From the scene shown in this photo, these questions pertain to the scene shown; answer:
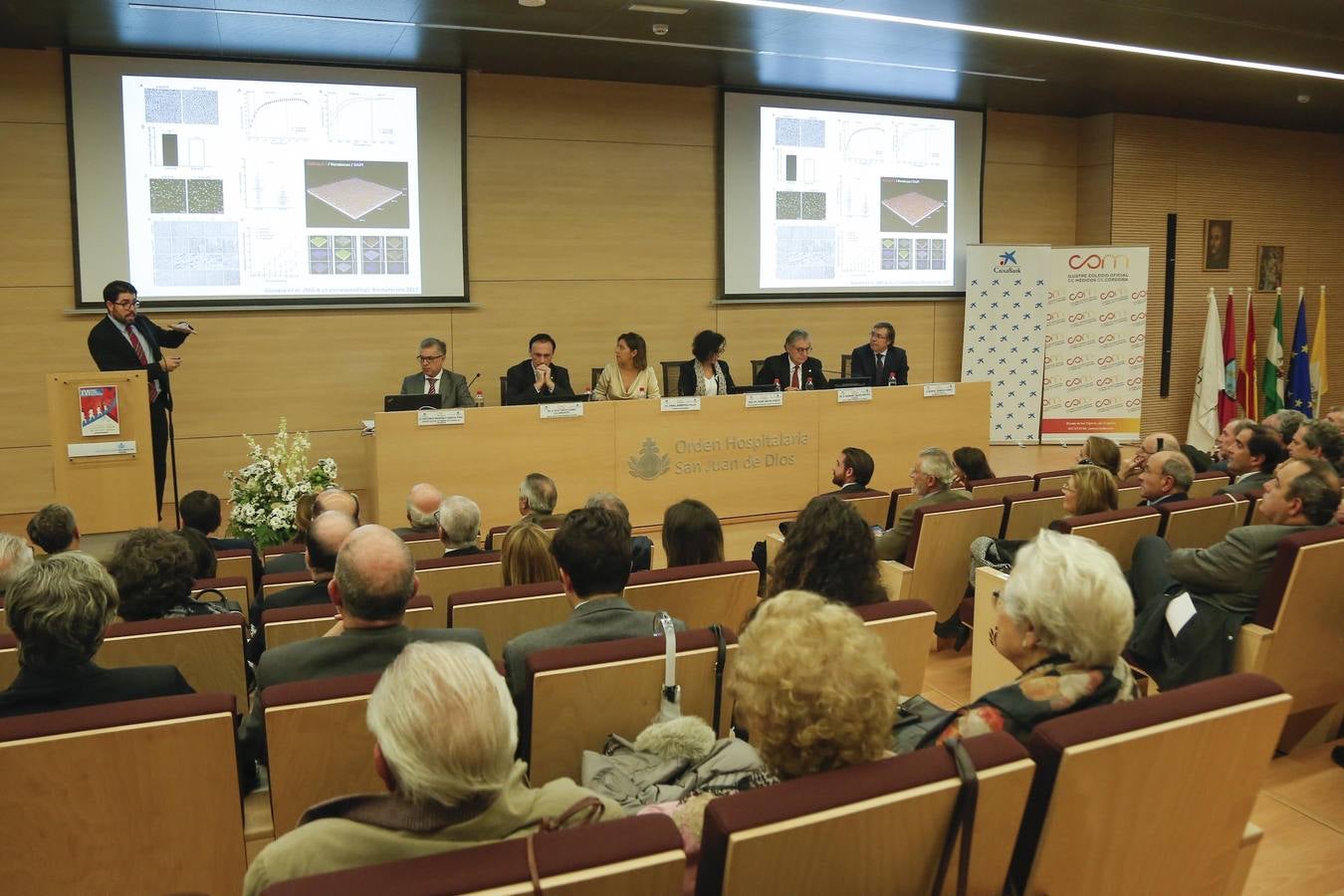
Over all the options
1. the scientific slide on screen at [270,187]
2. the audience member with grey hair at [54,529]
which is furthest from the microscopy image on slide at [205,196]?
the audience member with grey hair at [54,529]

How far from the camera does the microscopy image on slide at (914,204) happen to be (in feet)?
32.9

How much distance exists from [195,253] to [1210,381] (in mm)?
9878

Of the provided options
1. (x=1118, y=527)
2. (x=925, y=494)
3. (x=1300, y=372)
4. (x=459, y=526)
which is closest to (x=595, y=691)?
(x=459, y=526)

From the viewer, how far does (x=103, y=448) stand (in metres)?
6.00

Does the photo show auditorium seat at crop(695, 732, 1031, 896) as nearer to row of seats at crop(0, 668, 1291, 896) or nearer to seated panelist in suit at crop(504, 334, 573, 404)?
row of seats at crop(0, 668, 1291, 896)

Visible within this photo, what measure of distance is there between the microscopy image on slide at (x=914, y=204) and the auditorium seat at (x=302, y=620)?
7.99m

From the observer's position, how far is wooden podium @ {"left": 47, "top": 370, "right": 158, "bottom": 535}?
5.91m

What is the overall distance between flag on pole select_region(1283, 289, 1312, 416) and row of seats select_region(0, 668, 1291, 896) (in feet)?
37.5

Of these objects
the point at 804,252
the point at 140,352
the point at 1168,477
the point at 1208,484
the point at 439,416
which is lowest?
the point at 1208,484

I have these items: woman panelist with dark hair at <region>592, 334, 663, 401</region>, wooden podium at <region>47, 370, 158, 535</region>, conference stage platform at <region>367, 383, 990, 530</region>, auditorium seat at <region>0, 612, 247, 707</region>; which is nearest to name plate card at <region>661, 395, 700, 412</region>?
conference stage platform at <region>367, 383, 990, 530</region>

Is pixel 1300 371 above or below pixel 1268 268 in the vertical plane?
below

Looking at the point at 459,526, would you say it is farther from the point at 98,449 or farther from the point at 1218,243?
the point at 1218,243

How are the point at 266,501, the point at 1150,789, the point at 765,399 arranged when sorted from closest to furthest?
the point at 1150,789, the point at 266,501, the point at 765,399

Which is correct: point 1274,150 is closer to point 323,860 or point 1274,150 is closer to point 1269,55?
point 1269,55
